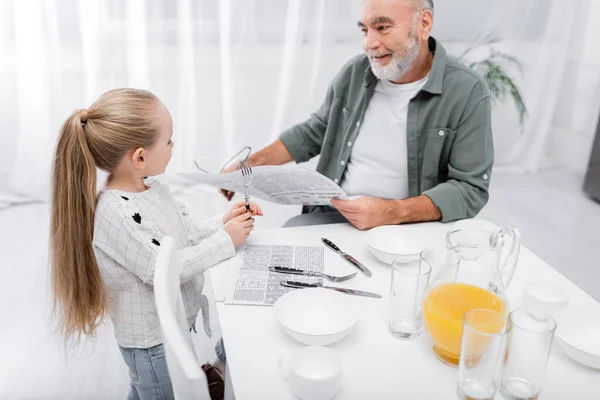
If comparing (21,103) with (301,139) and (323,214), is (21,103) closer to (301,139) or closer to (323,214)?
(301,139)

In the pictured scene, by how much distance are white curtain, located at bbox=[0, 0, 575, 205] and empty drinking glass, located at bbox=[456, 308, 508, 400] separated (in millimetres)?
2382

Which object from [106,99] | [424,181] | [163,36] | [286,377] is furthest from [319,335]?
[163,36]

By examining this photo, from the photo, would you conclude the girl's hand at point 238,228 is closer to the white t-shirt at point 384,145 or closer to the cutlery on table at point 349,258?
the cutlery on table at point 349,258

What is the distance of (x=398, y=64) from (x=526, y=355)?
100cm

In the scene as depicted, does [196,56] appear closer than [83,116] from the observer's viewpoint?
No

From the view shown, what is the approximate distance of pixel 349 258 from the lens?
3.69 feet

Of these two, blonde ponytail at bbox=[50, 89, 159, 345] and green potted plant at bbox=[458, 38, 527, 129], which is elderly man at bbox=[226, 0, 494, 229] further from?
green potted plant at bbox=[458, 38, 527, 129]

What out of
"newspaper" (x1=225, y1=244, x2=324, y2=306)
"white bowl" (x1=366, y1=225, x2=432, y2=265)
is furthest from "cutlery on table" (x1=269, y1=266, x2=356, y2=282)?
"white bowl" (x1=366, y1=225, x2=432, y2=265)

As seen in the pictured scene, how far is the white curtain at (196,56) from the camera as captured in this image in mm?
2631

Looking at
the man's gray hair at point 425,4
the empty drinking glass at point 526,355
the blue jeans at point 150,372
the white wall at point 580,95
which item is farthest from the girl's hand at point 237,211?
the white wall at point 580,95

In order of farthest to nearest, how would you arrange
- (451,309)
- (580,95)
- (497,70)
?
1. (580,95)
2. (497,70)
3. (451,309)

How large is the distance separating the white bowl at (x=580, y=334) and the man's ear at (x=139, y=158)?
2.72ft

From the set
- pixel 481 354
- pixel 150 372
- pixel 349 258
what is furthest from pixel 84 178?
pixel 481 354

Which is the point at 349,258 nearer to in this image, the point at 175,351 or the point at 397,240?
the point at 397,240
